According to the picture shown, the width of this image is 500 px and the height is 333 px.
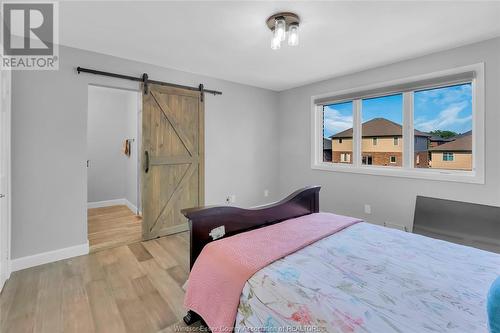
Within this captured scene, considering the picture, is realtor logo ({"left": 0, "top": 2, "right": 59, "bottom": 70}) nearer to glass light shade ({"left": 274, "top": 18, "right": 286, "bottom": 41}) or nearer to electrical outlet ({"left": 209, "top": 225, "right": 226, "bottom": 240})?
glass light shade ({"left": 274, "top": 18, "right": 286, "bottom": 41})

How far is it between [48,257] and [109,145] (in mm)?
2914

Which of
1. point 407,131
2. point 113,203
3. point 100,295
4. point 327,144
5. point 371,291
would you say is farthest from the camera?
point 113,203

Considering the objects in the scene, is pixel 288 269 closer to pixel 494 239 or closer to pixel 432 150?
pixel 494 239

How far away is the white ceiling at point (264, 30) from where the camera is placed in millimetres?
2021

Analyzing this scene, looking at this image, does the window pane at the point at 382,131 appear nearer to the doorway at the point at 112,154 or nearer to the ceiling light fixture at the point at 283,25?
the ceiling light fixture at the point at 283,25

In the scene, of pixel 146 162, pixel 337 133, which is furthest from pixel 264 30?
pixel 337 133

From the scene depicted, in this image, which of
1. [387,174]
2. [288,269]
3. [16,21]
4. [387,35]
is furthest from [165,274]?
[387,35]

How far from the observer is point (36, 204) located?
2.59m

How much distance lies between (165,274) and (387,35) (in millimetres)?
3318

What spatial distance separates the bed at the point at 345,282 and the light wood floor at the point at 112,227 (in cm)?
194

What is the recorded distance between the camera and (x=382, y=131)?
3.57m

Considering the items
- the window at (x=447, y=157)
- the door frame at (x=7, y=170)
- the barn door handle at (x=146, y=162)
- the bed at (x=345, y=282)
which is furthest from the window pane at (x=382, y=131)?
the door frame at (x=7, y=170)

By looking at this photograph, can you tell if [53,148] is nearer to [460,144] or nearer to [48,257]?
[48,257]

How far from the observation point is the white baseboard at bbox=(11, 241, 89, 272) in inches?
97.7
